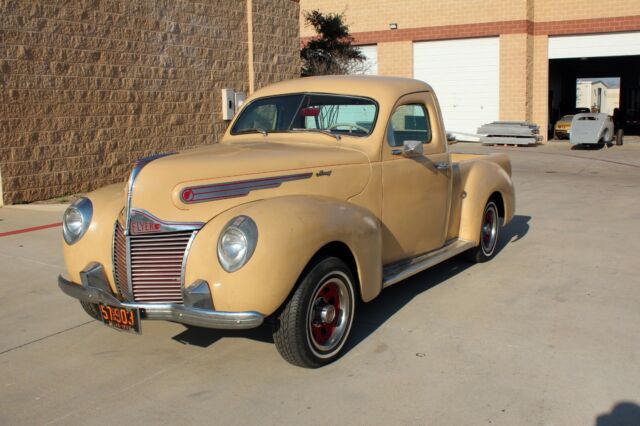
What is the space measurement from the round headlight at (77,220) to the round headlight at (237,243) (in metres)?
1.28

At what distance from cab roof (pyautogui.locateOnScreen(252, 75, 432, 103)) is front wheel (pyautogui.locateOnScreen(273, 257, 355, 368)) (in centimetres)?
174

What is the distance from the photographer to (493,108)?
27.8 metres

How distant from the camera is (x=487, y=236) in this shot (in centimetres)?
699

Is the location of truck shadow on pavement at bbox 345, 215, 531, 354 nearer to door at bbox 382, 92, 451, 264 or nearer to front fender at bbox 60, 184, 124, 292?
door at bbox 382, 92, 451, 264

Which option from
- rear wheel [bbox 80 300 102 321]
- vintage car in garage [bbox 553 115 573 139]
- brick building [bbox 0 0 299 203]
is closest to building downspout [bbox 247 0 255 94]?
brick building [bbox 0 0 299 203]

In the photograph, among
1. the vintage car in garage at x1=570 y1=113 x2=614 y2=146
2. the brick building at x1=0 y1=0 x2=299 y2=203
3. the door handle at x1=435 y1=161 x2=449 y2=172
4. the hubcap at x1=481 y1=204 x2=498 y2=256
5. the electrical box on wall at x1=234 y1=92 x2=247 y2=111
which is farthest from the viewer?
the vintage car in garage at x1=570 y1=113 x2=614 y2=146

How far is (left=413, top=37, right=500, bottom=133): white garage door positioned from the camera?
27.6m

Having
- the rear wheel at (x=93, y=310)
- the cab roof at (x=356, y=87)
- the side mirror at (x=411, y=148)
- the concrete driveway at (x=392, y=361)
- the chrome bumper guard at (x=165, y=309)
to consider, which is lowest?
the concrete driveway at (x=392, y=361)

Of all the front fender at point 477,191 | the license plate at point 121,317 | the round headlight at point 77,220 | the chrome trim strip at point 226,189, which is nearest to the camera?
the license plate at point 121,317

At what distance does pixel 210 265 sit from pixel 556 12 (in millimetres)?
26482

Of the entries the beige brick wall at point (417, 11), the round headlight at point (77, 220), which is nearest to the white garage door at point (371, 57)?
the beige brick wall at point (417, 11)

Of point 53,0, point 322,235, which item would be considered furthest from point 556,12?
point 322,235

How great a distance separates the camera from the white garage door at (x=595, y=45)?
84.8 feet

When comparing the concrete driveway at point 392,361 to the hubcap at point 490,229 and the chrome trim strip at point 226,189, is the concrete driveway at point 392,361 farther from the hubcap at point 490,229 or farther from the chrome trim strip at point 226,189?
the chrome trim strip at point 226,189
